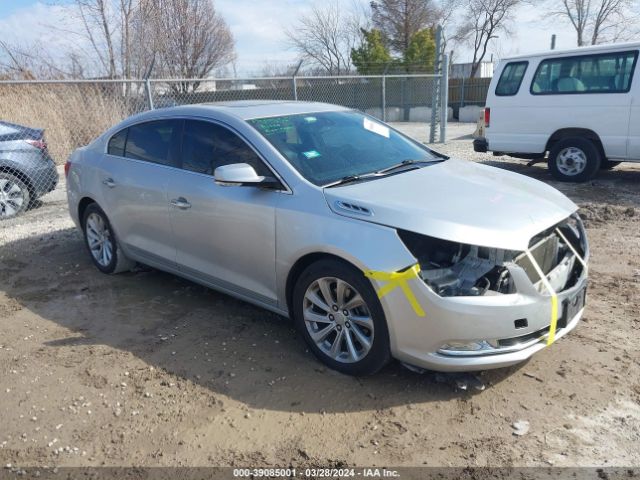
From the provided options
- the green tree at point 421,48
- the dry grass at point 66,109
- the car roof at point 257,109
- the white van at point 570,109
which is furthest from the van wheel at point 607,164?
the green tree at point 421,48

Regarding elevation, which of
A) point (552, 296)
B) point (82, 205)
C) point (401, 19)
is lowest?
point (552, 296)

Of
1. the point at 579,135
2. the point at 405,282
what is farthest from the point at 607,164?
the point at 405,282

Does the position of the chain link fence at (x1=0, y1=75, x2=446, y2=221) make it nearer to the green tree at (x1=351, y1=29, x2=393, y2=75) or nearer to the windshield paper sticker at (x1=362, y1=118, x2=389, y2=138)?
the windshield paper sticker at (x1=362, y1=118, x2=389, y2=138)

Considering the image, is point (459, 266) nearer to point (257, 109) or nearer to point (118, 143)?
point (257, 109)

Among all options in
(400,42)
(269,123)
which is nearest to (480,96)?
(400,42)

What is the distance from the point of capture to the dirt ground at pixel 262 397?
8.98 feet

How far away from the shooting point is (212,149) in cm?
405

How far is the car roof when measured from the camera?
4098 millimetres

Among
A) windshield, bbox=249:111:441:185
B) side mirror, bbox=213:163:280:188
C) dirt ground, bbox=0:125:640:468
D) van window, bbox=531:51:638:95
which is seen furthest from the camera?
van window, bbox=531:51:638:95

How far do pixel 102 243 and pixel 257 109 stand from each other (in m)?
2.27

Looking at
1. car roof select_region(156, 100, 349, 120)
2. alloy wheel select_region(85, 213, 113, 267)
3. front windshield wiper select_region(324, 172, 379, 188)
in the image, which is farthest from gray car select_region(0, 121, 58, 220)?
front windshield wiper select_region(324, 172, 379, 188)

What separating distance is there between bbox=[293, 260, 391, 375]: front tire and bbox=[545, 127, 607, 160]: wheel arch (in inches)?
270

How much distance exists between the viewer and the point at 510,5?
37.8 m

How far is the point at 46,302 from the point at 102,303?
1.85ft
